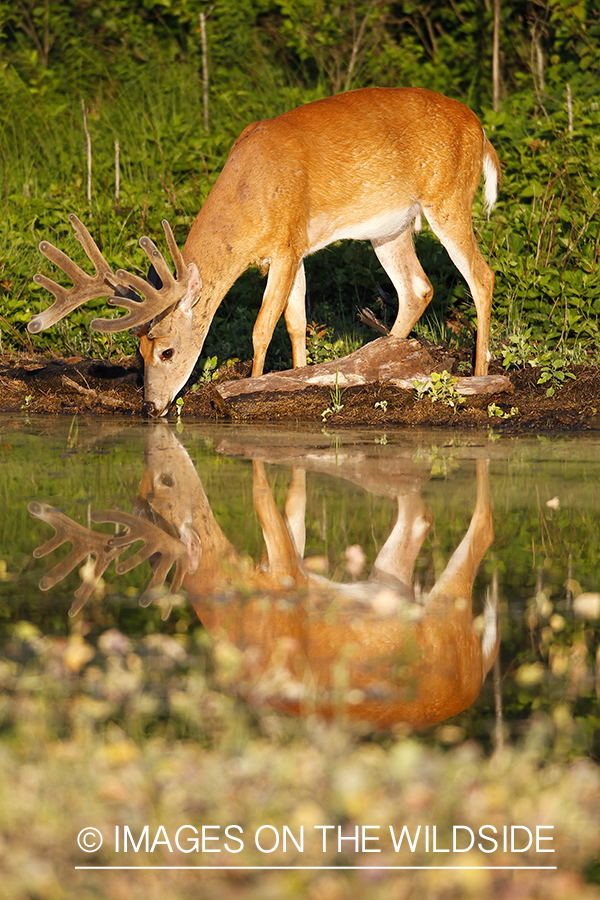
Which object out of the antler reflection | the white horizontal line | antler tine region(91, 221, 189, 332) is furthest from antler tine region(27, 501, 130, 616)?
antler tine region(91, 221, 189, 332)

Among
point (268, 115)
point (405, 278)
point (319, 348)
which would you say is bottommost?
point (319, 348)

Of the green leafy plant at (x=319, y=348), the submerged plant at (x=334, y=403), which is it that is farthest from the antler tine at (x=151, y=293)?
the green leafy plant at (x=319, y=348)

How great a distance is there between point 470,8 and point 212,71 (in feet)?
12.3

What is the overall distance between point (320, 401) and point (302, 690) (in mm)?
5068

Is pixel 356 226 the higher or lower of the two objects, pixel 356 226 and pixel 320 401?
the higher

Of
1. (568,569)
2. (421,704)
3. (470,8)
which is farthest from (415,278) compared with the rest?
(470,8)

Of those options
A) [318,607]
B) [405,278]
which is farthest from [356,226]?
[318,607]

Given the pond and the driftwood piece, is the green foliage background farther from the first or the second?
the pond

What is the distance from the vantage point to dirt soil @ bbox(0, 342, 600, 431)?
23.1 ft

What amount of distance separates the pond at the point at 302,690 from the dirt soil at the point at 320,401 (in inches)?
88.7

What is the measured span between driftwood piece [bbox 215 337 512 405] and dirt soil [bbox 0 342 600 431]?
0.19ft

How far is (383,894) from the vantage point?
1.73m

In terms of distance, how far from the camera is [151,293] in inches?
284

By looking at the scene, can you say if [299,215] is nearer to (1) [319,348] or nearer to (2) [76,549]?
(1) [319,348]
